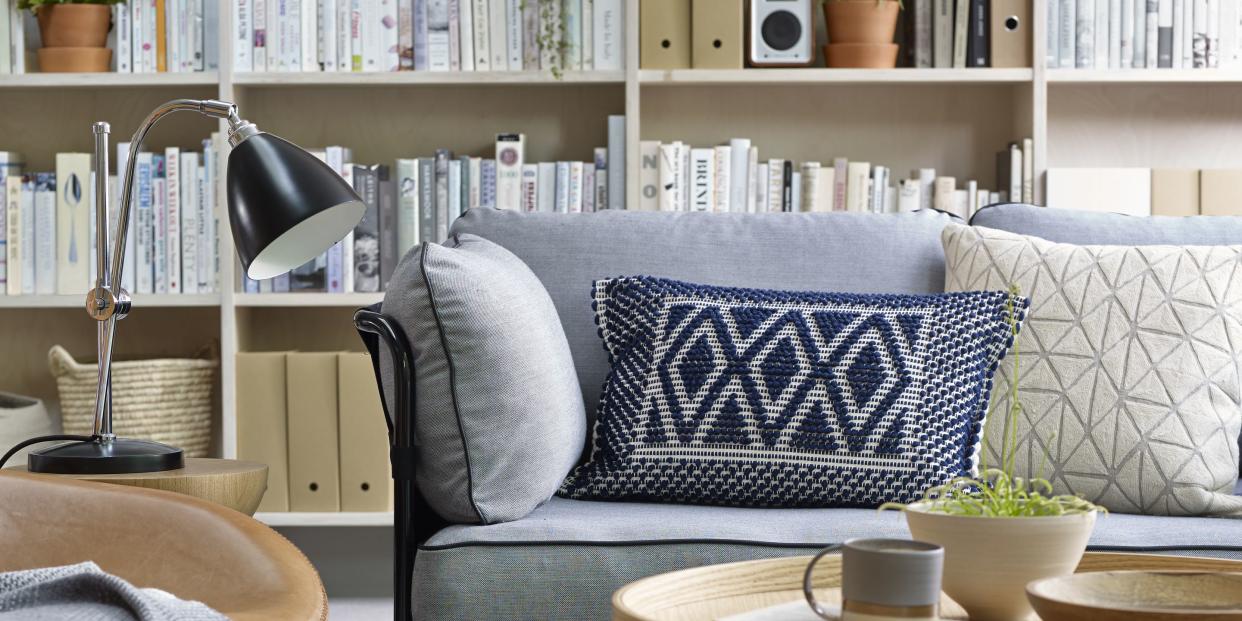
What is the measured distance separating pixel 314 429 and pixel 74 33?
105 cm

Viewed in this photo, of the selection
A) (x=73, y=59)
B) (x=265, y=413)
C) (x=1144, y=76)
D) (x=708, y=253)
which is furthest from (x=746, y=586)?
(x=73, y=59)

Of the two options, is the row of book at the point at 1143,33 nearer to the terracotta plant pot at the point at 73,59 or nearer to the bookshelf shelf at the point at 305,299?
the bookshelf shelf at the point at 305,299

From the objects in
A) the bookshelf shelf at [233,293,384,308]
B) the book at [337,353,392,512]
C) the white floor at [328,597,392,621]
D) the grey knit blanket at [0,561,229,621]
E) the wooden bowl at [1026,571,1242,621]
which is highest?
the bookshelf shelf at [233,293,384,308]

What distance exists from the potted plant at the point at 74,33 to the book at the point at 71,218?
21 cm

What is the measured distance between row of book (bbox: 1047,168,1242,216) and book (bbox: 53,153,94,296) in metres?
2.15

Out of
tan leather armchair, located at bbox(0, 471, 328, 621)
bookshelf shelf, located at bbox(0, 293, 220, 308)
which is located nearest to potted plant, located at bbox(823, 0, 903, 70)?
bookshelf shelf, located at bbox(0, 293, 220, 308)

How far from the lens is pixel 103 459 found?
1.51 meters

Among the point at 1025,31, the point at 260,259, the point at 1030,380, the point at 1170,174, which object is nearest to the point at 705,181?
the point at 1025,31

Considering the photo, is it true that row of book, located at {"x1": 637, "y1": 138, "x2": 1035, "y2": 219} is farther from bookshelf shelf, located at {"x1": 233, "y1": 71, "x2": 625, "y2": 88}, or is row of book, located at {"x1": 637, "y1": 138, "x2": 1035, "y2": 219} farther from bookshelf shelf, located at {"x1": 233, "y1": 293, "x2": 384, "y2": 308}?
bookshelf shelf, located at {"x1": 233, "y1": 293, "x2": 384, "y2": 308}

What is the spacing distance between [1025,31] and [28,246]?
7.42 feet

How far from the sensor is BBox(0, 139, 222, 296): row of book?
8.86 feet

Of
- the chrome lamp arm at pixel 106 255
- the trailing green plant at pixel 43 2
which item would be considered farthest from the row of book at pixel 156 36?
the chrome lamp arm at pixel 106 255

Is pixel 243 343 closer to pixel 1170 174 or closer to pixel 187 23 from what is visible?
pixel 187 23

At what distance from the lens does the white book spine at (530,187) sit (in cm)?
274
